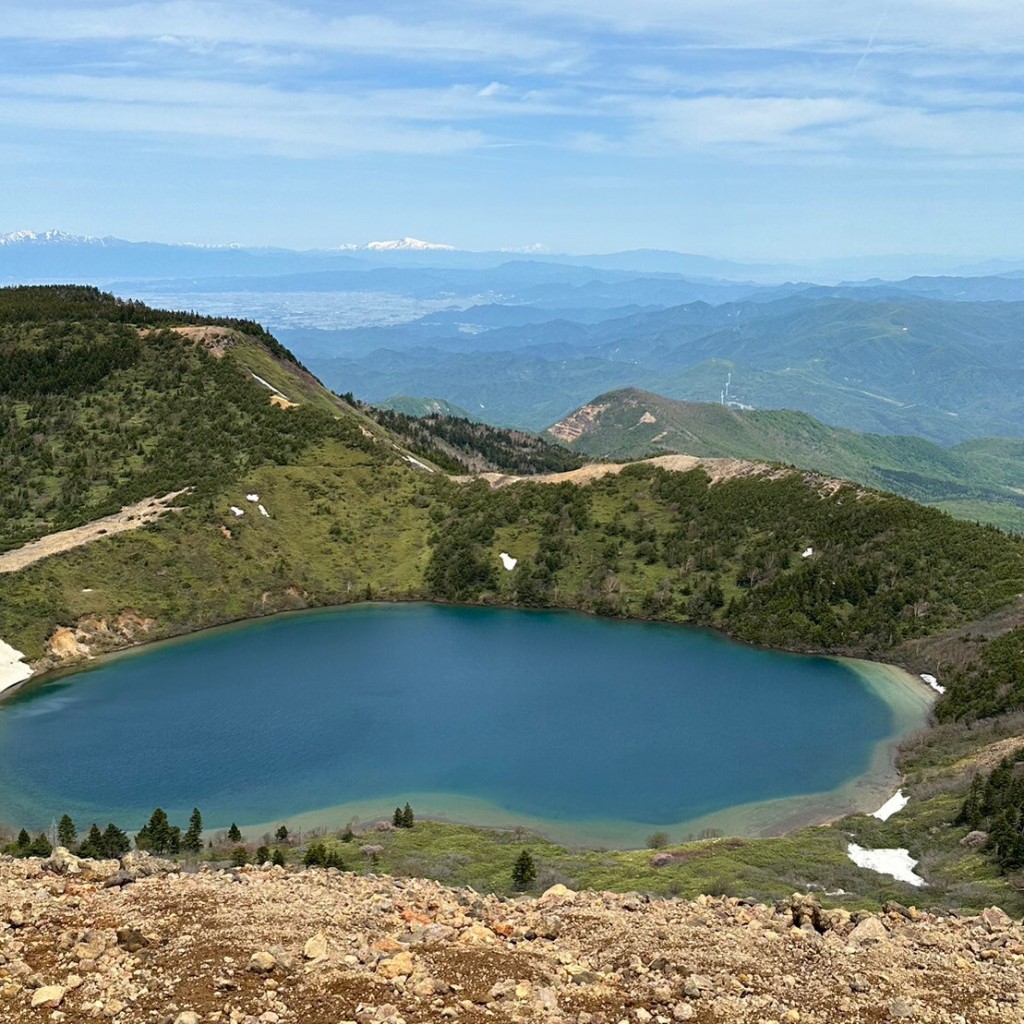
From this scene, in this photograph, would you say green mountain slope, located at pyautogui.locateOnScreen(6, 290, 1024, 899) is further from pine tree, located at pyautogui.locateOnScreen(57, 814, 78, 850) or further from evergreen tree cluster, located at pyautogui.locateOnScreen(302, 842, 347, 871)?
evergreen tree cluster, located at pyautogui.locateOnScreen(302, 842, 347, 871)

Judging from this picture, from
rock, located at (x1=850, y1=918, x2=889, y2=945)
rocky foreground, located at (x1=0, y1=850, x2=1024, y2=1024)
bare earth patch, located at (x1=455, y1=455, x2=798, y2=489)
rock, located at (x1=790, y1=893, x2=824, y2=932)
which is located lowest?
rock, located at (x1=790, y1=893, x2=824, y2=932)

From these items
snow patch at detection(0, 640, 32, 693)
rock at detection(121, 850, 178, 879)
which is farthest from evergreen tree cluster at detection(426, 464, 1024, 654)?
rock at detection(121, 850, 178, 879)

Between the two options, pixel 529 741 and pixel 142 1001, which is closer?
pixel 142 1001

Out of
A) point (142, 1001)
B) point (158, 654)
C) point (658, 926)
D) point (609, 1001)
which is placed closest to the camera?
point (142, 1001)

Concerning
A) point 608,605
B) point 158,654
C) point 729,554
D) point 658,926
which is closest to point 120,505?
point 158,654

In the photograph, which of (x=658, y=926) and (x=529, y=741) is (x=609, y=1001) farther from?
(x=529, y=741)

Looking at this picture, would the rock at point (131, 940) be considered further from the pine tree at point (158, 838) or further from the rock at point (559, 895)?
the pine tree at point (158, 838)
